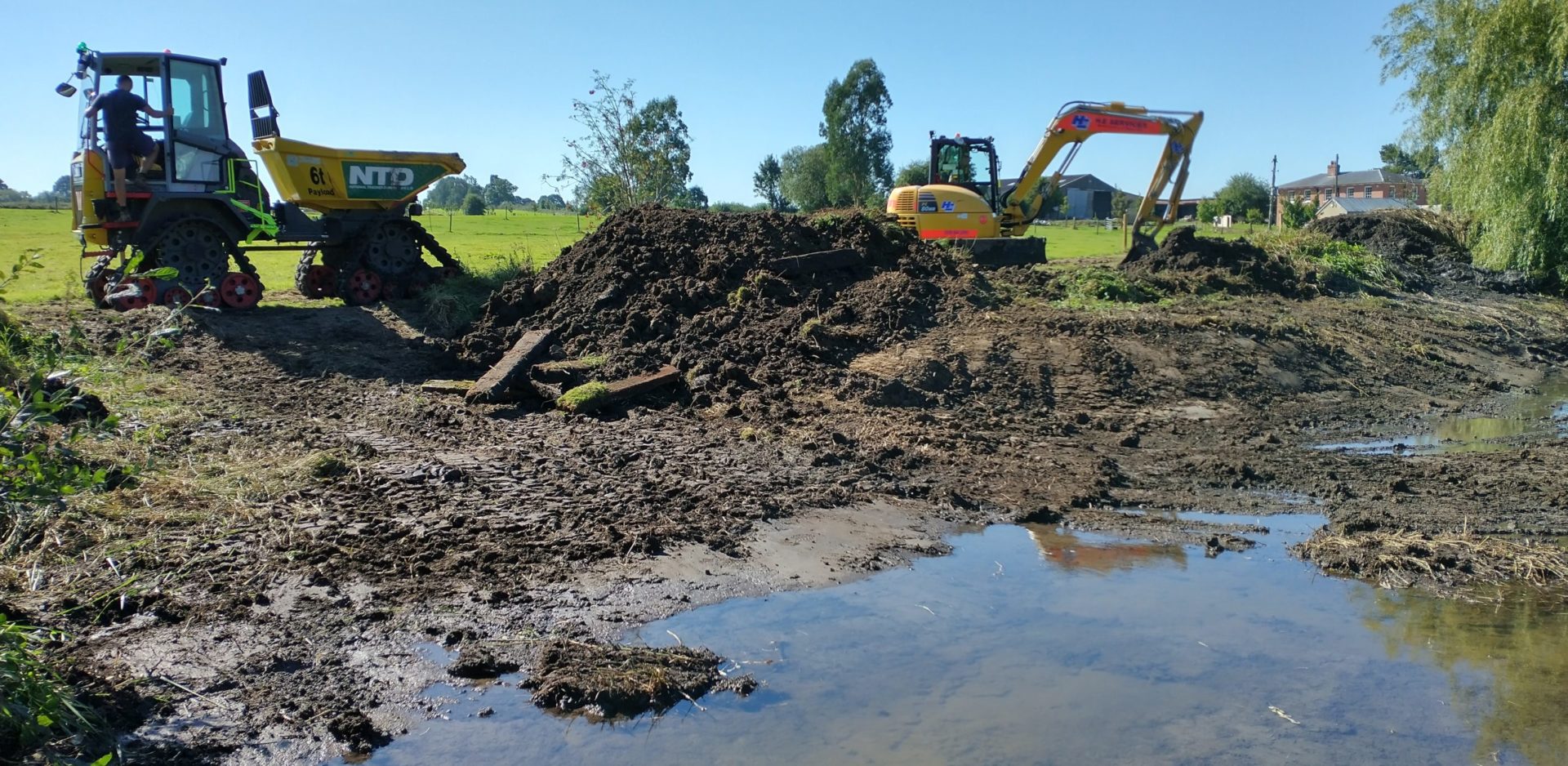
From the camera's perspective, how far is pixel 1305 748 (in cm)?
493

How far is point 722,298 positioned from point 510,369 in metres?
3.09

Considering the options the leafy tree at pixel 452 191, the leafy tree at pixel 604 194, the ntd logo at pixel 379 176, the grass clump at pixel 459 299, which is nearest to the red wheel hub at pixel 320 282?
the ntd logo at pixel 379 176

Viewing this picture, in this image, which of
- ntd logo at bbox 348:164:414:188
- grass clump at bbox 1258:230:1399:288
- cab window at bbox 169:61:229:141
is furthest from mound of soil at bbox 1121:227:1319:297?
cab window at bbox 169:61:229:141

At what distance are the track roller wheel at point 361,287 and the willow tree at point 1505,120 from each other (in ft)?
66.1

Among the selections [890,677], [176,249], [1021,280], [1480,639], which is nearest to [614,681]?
[890,677]

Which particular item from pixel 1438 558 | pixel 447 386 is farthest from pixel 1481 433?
pixel 447 386

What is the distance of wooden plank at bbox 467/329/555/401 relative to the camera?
36.4ft

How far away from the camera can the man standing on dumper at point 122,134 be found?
1350cm

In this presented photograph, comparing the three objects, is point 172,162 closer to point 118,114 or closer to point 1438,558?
point 118,114

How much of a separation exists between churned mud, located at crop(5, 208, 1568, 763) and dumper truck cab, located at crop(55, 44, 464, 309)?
3.15 ft

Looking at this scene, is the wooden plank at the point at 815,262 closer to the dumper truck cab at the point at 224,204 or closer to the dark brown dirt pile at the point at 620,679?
the dumper truck cab at the point at 224,204

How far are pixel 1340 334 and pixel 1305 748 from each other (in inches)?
477

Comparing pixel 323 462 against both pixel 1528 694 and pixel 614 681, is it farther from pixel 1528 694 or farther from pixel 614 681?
pixel 1528 694

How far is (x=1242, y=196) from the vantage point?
267ft
